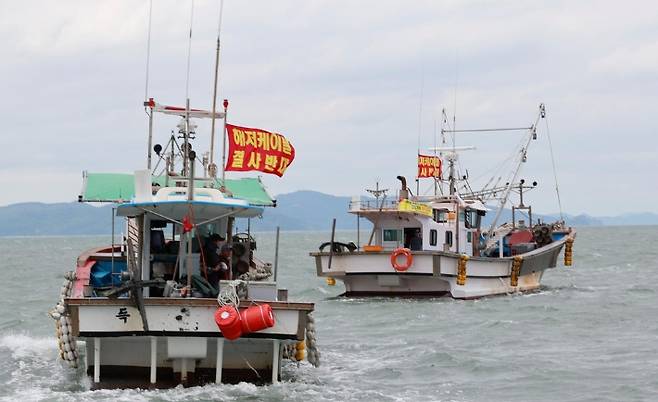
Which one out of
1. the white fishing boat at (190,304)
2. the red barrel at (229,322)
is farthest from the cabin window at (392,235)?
the red barrel at (229,322)

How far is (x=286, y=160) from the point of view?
794 inches

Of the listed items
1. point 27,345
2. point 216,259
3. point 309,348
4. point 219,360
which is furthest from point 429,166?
point 219,360

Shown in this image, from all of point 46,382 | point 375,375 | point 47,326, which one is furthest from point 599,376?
point 47,326

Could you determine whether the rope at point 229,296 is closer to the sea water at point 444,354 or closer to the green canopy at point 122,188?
the sea water at point 444,354

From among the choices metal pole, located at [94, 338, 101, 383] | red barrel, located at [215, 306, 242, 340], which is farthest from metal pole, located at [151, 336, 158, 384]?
red barrel, located at [215, 306, 242, 340]

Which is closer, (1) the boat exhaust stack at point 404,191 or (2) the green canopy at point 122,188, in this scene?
(2) the green canopy at point 122,188

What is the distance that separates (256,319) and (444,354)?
7577 mm

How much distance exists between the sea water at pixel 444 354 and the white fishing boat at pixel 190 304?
426 millimetres

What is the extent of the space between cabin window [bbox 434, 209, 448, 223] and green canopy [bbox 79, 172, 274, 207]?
1202 centimetres

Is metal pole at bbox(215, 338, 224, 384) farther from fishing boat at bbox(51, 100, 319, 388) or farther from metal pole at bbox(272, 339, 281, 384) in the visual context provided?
metal pole at bbox(272, 339, 281, 384)

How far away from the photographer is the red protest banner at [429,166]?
40844 mm

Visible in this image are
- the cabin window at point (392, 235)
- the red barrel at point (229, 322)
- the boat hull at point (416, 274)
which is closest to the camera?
the red barrel at point (229, 322)

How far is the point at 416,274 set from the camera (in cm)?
3559

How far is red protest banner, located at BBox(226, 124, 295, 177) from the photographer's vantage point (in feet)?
64.6
